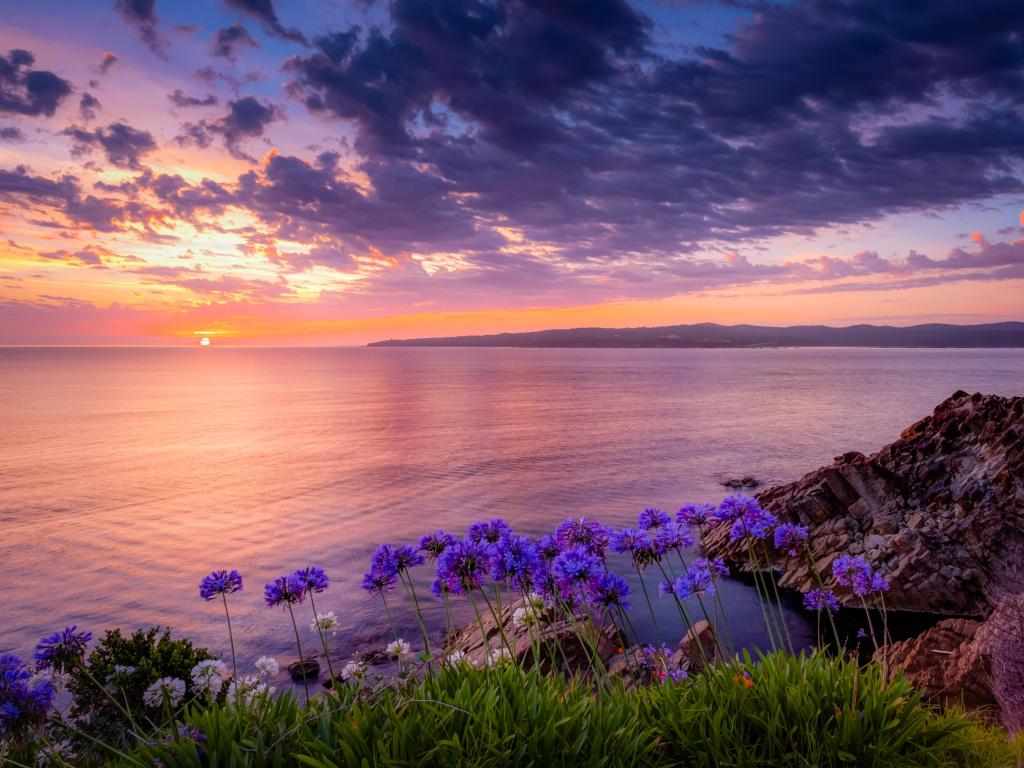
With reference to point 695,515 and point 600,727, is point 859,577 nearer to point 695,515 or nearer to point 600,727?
point 695,515

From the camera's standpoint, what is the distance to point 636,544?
20.2 ft

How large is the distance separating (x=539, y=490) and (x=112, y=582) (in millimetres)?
22931

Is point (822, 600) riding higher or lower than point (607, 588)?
lower

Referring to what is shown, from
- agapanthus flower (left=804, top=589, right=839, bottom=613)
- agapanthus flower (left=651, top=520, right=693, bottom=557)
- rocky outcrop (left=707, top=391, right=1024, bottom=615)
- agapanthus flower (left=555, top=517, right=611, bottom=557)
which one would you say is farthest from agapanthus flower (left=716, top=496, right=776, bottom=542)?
rocky outcrop (left=707, top=391, right=1024, bottom=615)

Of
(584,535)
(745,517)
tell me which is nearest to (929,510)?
(745,517)

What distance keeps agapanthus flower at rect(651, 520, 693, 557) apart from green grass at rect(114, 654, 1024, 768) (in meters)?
1.39

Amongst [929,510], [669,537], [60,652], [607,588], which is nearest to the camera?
[60,652]

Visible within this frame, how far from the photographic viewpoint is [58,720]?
568cm

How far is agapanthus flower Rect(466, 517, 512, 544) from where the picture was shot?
253 inches

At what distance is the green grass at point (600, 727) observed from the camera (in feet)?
16.3

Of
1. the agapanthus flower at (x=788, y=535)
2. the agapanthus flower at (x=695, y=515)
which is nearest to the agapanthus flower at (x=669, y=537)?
the agapanthus flower at (x=695, y=515)

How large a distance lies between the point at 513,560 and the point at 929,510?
21.2 m

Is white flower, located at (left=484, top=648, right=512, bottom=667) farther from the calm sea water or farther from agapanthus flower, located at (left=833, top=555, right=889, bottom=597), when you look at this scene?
the calm sea water

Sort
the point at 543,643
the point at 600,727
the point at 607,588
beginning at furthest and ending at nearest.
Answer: the point at 543,643
the point at 607,588
the point at 600,727
